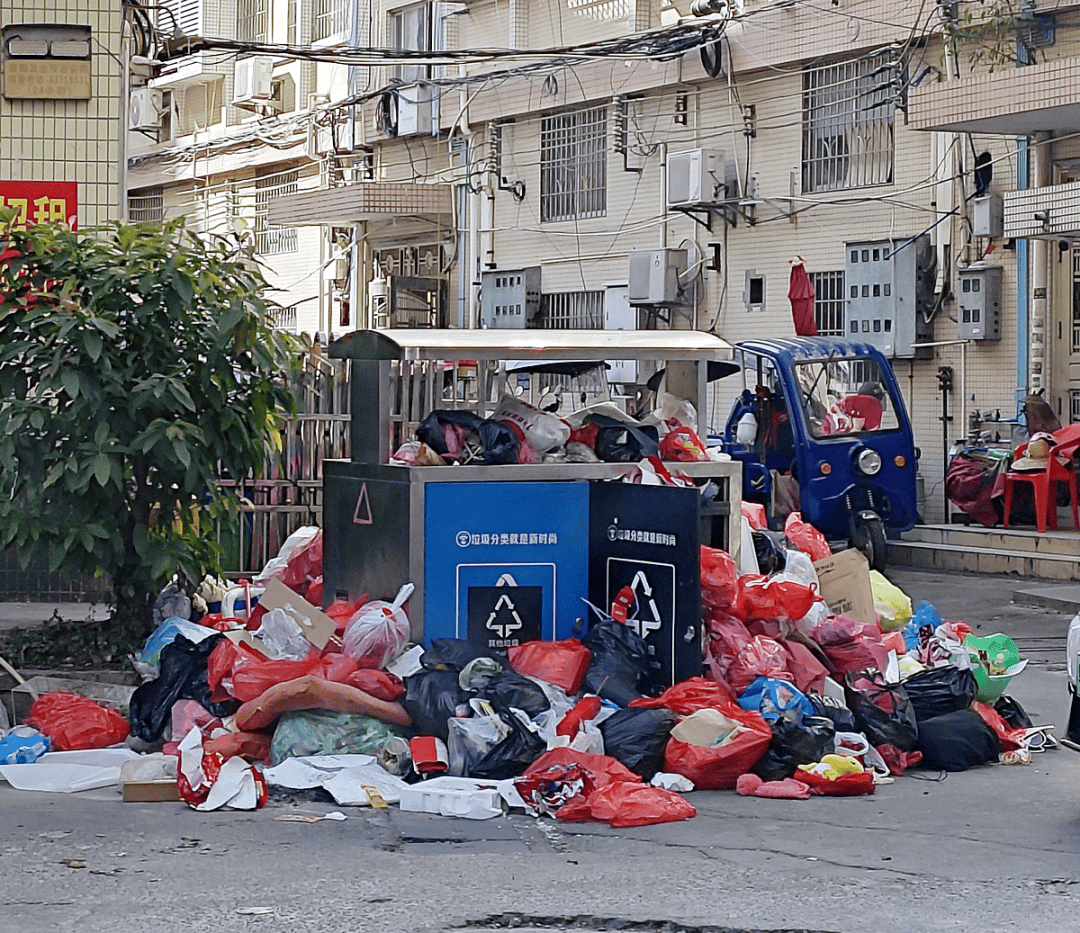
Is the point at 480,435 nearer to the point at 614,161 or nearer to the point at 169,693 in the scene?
the point at 169,693

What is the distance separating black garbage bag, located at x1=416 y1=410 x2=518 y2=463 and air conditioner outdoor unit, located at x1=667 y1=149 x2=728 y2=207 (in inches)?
529

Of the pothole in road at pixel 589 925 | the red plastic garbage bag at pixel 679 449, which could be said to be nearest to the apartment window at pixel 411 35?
the red plastic garbage bag at pixel 679 449

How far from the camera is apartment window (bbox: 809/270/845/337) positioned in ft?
67.7

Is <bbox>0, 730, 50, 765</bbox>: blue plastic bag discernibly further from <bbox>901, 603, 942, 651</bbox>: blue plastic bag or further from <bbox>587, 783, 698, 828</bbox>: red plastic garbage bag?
<bbox>901, 603, 942, 651</bbox>: blue plastic bag

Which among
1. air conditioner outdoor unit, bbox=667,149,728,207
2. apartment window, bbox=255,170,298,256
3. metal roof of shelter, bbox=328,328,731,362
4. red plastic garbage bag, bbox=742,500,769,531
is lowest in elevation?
red plastic garbage bag, bbox=742,500,769,531

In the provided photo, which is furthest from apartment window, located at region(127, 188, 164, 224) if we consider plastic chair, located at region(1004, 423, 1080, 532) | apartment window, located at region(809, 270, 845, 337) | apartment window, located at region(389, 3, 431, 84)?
plastic chair, located at region(1004, 423, 1080, 532)

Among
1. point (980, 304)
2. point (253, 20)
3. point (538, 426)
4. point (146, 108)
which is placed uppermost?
A: point (253, 20)

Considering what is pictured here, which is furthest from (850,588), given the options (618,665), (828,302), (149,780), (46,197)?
(828,302)

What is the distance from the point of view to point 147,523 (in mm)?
8930

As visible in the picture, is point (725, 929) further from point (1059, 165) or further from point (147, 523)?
point (1059, 165)

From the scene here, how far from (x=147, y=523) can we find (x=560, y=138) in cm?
1693

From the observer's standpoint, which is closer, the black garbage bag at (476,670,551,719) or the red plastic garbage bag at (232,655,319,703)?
the black garbage bag at (476,670,551,719)

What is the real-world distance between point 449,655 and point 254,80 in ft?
76.8

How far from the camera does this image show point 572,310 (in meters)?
24.9
